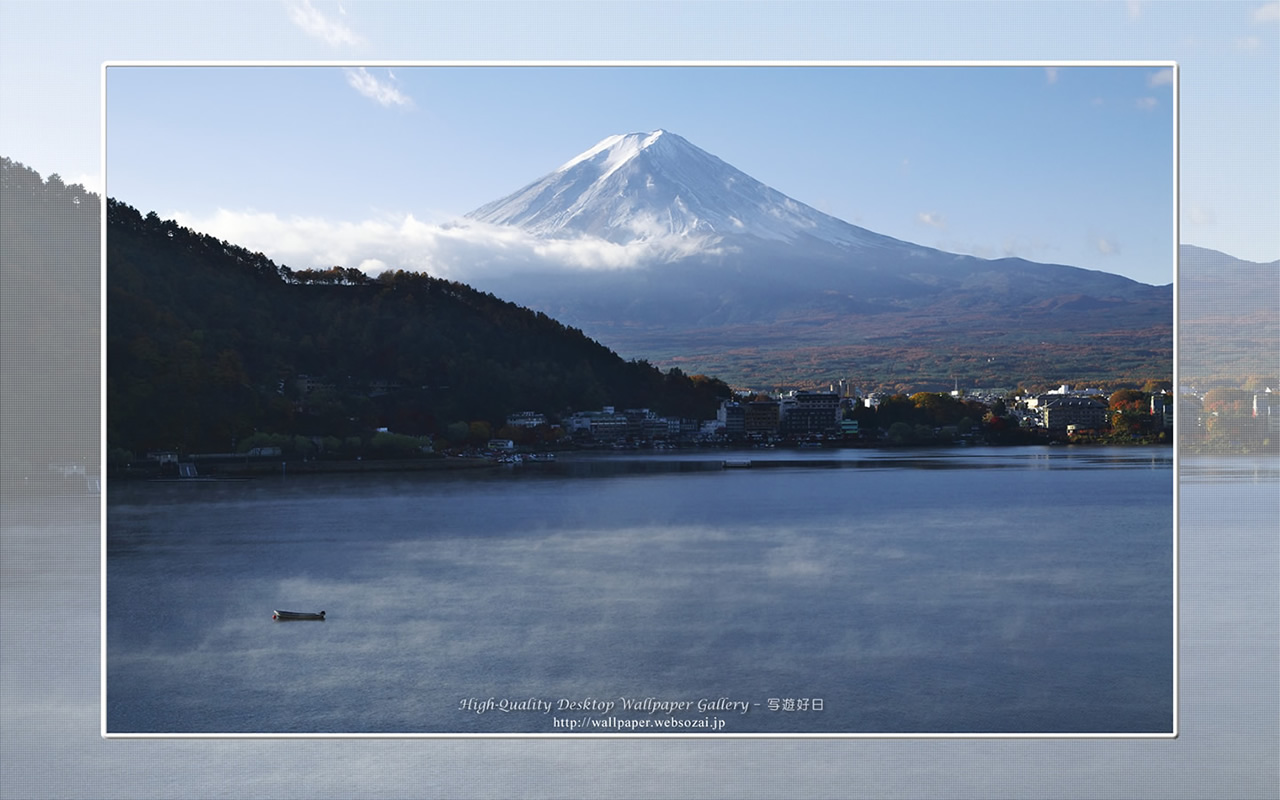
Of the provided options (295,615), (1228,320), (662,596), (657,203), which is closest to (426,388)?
(295,615)

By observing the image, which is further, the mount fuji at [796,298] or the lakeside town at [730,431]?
the lakeside town at [730,431]

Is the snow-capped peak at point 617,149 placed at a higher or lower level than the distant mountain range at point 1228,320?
higher

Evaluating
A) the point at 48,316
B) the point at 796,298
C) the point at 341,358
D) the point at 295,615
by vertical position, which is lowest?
the point at 295,615

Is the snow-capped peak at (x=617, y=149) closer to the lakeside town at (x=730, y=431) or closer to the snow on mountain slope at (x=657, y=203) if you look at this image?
the snow on mountain slope at (x=657, y=203)

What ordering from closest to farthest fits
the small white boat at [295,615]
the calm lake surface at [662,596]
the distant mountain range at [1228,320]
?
1. the calm lake surface at [662,596]
2. the small white boat at [295,615]
3. the distant mountain range at [1228,320]

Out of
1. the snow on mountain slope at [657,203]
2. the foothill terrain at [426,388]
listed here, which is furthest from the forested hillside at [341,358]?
the snow on mountain slope at [657,203]

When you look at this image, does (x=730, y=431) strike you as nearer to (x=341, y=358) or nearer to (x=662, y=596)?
(x=662, y=596)

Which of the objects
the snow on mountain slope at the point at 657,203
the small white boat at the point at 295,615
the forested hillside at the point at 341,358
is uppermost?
the snow on mountain slope at the point at 657,203
